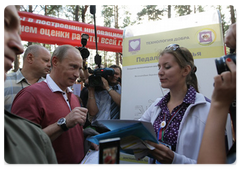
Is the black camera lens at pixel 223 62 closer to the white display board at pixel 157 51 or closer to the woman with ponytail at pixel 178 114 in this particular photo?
the woman with ponytail at pixel 178 114

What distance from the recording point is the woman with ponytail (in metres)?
1.29

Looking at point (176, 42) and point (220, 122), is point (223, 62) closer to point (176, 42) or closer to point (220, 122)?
point (220, 122)

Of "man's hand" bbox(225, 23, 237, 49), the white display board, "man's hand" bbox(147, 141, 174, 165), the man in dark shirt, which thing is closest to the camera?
the man in dark shirt

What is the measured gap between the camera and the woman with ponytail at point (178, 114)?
4.23 feet

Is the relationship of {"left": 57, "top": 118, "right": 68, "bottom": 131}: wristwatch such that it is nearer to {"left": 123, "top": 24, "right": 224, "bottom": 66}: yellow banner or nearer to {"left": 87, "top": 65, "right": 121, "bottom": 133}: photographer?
{"left": 87, "top": 65, "right": 121, "bottom": 133}: photographer

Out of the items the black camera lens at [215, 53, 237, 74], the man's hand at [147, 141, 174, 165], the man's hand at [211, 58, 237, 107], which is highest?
the black camera lens at [215, 53, 237, 74]

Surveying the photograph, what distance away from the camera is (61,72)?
190 centimetres

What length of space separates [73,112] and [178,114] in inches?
34.5

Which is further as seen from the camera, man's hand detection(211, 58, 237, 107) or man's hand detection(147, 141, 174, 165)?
man's hand detection(147, 141, 174, 165)

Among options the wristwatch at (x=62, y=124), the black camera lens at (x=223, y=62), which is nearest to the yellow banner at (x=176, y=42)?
the black camera lens at (x=223, y=62)

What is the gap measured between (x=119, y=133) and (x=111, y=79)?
2113 millimetres

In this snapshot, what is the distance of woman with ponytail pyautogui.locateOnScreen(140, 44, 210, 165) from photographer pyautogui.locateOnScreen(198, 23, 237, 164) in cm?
36

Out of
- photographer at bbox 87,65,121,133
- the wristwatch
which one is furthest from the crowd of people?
photographer at bbox 87,65,121,133

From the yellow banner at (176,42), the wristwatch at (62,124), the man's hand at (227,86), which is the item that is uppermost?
the yellow banner at (176,42)
